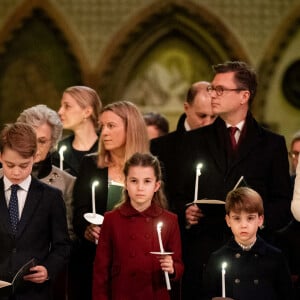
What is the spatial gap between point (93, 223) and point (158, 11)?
5.14 meters

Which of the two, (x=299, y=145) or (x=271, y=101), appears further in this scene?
(x=271, y=101)

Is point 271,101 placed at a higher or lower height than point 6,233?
higher

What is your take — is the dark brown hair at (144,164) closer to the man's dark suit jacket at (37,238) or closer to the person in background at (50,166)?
the man's dark suit jacket at (37,238)

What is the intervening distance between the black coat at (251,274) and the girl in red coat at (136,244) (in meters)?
0.16

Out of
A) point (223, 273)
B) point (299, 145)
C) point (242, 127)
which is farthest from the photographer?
point (299, 145)

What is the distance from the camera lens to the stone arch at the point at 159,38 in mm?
9352

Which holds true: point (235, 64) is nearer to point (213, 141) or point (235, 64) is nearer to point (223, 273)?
point (213, 141)

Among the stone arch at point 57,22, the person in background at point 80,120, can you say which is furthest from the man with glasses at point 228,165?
the stone arch at point 57,22

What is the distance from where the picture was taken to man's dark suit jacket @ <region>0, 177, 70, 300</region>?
4.29 meters

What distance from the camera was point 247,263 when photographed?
172 inches

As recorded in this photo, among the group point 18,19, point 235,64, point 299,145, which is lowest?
point 299,145

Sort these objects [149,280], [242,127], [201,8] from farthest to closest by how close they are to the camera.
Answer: [201,8] → [242,127] → [149,280]

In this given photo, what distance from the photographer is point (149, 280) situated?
438cm

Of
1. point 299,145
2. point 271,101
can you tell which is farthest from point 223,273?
point 271,101
